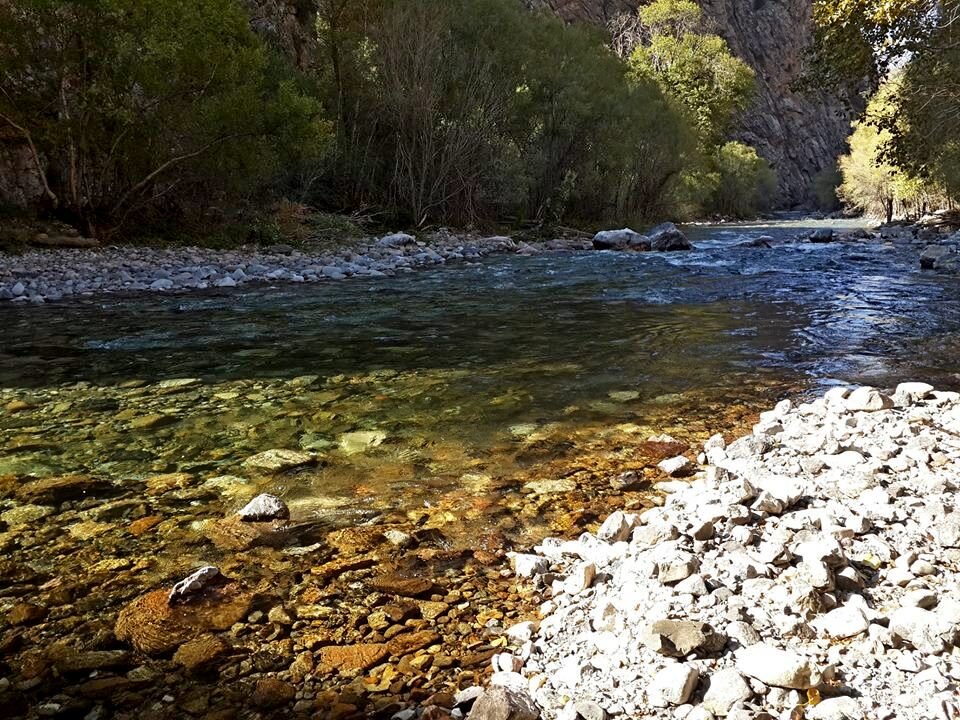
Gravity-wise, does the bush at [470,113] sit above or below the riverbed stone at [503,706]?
above

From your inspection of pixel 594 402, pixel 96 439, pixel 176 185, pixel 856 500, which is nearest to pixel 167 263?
pixel 176 185

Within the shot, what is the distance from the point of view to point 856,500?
292cm

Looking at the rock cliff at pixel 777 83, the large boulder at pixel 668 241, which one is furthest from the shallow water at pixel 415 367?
the rock cliff at pixel 777 83

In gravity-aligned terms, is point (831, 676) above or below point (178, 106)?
below

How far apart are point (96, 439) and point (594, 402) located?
138 inches

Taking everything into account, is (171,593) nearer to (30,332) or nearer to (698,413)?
(698,413)

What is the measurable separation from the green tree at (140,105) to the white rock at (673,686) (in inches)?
646

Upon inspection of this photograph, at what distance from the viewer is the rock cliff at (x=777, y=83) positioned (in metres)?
97.9

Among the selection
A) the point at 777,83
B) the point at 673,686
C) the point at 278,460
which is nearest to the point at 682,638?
the point at 673,686

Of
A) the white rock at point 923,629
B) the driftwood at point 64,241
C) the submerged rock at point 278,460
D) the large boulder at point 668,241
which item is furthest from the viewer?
the large boulder at point 668,241

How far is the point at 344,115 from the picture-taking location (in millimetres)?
24391

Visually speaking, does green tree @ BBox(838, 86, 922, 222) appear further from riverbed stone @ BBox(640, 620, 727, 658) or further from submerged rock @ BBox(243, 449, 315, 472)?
riverbed stone @ BBox(640, 620, 727, 658)

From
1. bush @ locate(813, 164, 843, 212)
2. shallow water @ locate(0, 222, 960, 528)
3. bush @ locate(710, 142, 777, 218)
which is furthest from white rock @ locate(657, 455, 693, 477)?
bush @ locate(813, 164, 843, 212)

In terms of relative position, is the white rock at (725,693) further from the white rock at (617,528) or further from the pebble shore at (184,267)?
the pebble shore at (184,267)
